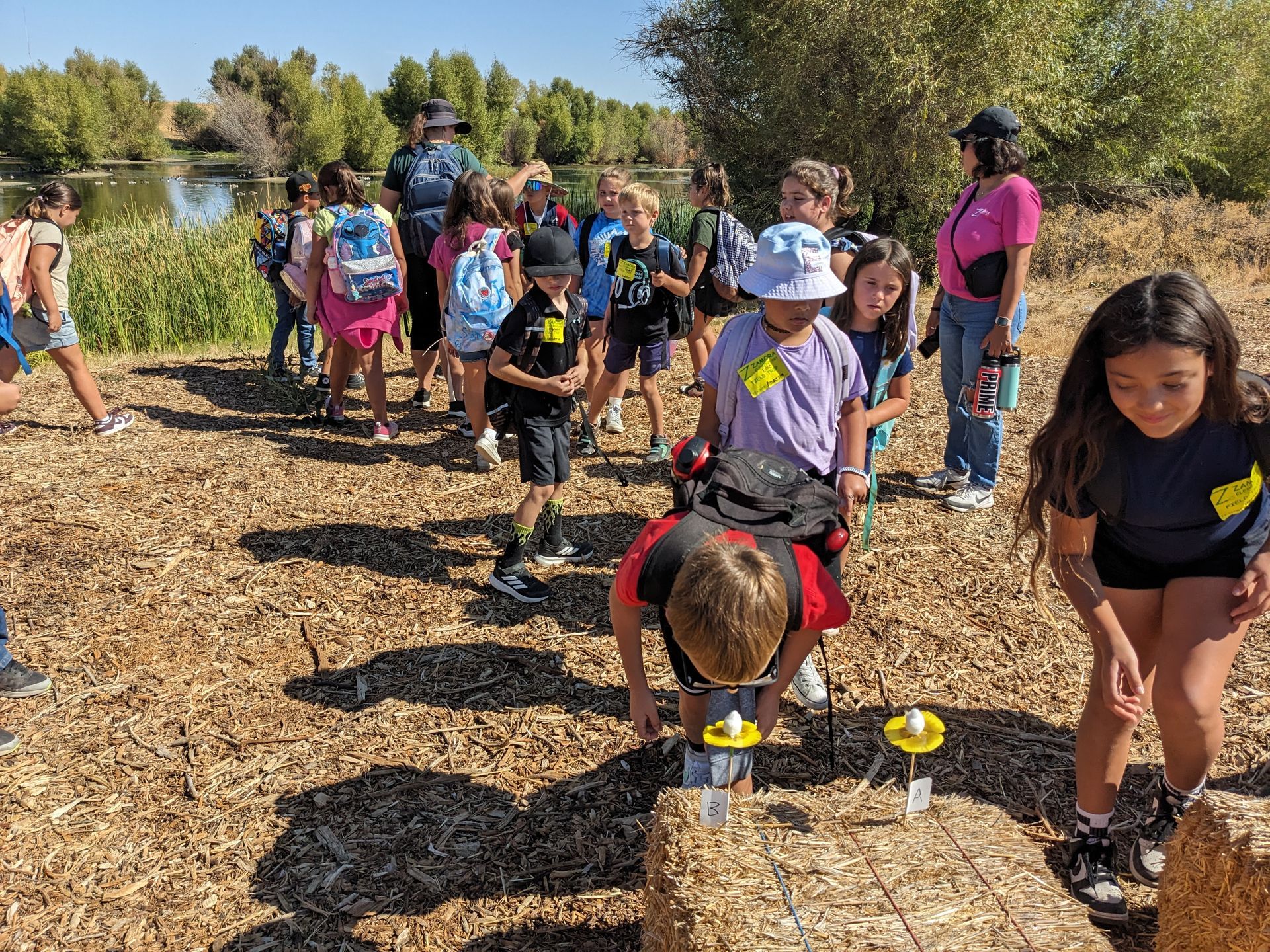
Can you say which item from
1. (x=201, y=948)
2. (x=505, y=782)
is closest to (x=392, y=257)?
(x=505, y=782)

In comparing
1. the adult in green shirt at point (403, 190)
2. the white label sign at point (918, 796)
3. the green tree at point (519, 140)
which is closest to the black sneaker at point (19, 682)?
the white label sign at point (918, 796)

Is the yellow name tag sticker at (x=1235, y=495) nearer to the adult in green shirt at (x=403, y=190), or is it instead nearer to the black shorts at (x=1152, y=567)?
the black shorts at (x=1152, y=567)

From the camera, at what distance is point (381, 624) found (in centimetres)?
417

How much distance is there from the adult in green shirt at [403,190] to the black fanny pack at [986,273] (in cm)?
321

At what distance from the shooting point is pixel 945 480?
5.57 metres

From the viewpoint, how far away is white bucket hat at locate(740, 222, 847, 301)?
9.15ft

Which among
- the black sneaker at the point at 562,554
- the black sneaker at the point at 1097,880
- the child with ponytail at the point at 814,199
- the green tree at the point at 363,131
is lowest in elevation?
the black sneaker at the point at 1097,880

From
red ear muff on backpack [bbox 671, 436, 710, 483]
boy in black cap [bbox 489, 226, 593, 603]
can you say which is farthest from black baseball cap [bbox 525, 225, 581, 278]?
red ear muff on backpack [bbox 671, 436, 710, 483]

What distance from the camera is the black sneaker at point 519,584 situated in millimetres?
4312

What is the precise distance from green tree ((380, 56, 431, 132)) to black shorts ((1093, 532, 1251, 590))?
63.5 meters

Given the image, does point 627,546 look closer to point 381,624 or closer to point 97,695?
point 381,624

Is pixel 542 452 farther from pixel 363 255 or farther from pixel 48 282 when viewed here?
pixel 48 282

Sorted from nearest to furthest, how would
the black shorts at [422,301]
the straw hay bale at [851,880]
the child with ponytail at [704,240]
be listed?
the straw hay bale at [851,880] → the child with ponytail at [704,240] → the black shorts at [422,301]

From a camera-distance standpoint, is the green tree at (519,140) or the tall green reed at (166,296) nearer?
the tall green reed at (166,296)
